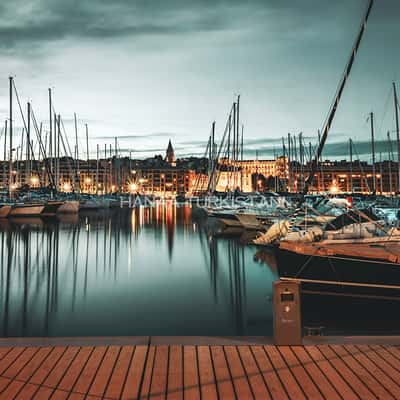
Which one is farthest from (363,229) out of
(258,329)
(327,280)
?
(258,329)

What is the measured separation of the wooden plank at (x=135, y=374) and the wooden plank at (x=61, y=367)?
801 mm

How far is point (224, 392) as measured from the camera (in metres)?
4.31

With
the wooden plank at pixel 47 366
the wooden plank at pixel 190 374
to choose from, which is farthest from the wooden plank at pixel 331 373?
the wooden plank at pixel 47 366

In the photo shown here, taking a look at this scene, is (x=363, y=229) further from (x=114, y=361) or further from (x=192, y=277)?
(x=114, y=361)

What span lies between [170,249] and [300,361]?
729 inches

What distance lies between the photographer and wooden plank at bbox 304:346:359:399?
14.1 feet

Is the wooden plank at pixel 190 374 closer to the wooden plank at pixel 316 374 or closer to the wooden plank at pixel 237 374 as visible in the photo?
the wooden plank at pixel 237 374

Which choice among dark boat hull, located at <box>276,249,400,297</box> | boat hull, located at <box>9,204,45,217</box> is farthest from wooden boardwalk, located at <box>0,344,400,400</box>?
boat hull, located at <box>9,204,45,217</box>

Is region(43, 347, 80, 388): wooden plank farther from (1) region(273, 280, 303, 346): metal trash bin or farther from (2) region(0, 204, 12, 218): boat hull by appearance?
(2) region(0, 204, 12, 218): boat hull

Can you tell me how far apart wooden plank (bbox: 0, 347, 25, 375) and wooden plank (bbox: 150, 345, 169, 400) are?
185cm

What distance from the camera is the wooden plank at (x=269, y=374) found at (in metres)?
4.26

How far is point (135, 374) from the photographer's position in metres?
4.71

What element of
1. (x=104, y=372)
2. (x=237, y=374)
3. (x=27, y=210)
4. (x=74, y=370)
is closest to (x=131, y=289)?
(x=74, y=370)

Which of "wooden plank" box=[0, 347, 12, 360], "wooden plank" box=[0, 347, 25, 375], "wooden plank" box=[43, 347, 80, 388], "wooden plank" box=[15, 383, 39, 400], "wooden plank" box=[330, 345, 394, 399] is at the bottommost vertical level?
"wooden plank" box=[330, 345, 394, 399]
